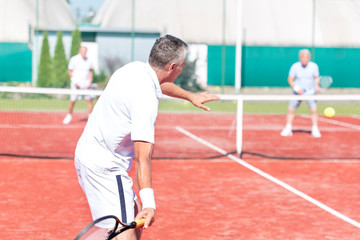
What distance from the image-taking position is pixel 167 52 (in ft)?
10.3

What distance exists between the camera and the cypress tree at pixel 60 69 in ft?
77.3

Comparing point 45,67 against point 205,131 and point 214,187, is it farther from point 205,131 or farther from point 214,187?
point 214,187

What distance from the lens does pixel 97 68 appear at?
2572 cm

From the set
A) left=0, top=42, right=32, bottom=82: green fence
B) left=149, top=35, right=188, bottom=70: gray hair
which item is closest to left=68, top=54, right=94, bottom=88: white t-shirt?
left=0, top=42, right=32, bottom=82: green fence

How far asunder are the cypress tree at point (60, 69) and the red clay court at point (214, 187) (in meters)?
10.4

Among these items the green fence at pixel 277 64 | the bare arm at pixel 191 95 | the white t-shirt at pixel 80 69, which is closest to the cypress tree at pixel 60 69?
the green fence at pixel 277 64

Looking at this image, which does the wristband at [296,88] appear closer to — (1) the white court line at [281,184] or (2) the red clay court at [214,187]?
A: (2) the red clay court at [214,187]

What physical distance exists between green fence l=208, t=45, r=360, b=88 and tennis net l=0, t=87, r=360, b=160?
164 inches

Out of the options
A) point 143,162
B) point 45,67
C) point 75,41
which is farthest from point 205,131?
point 75,41

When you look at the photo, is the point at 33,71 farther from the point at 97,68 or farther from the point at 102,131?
the point at 102,131

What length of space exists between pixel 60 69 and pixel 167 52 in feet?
69.2

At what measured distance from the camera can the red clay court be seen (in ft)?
17.9

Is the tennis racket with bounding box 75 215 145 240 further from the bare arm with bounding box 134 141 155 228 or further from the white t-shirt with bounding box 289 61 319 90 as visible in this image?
the white t-shirt with bounding box 289 61 319 90

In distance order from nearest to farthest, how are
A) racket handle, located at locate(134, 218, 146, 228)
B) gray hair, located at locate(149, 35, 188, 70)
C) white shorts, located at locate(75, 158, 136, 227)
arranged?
racket handle, located at locate(134, 218, 146, 228) < gray hair, located at locate(149, 35, 188, 70) < white shorts, located at locate(75, 158, 136, 227)
